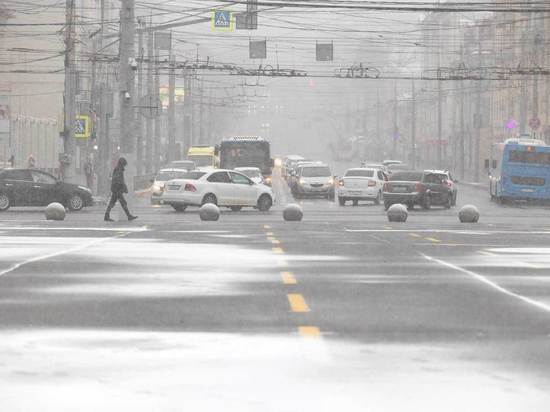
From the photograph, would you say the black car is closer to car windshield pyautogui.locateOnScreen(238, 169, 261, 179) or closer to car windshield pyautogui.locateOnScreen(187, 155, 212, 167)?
car windshield pyautogui.locateOnScreen(238, 169, 261, 179)

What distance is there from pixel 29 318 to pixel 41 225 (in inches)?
944

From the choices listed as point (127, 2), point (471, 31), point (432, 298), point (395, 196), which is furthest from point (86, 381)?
point (471, 31)

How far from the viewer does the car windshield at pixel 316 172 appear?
71500 mm

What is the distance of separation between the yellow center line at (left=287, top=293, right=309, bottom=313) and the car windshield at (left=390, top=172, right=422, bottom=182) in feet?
134

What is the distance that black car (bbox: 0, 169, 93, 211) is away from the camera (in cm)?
5041

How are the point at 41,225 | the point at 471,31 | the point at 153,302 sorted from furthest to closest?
the point at 471,31 < the point at 41,225 < the point at 153,302

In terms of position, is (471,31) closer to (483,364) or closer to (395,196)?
(395,196)

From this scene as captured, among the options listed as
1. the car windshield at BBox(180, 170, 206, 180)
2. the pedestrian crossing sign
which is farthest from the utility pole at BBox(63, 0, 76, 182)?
the pedestrian crossing sign

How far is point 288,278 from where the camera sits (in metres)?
18.9

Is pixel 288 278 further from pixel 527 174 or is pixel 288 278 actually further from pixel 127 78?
pixel 527 174

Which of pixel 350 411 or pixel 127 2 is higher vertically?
pixel 127 2

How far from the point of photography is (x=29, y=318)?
1375 cm

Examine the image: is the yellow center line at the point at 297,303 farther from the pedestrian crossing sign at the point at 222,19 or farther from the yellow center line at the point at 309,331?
the pedestrian crossing sign at the point at 222,19

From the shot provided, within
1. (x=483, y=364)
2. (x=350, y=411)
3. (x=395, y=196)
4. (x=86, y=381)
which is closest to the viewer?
(x=350, y=411)
